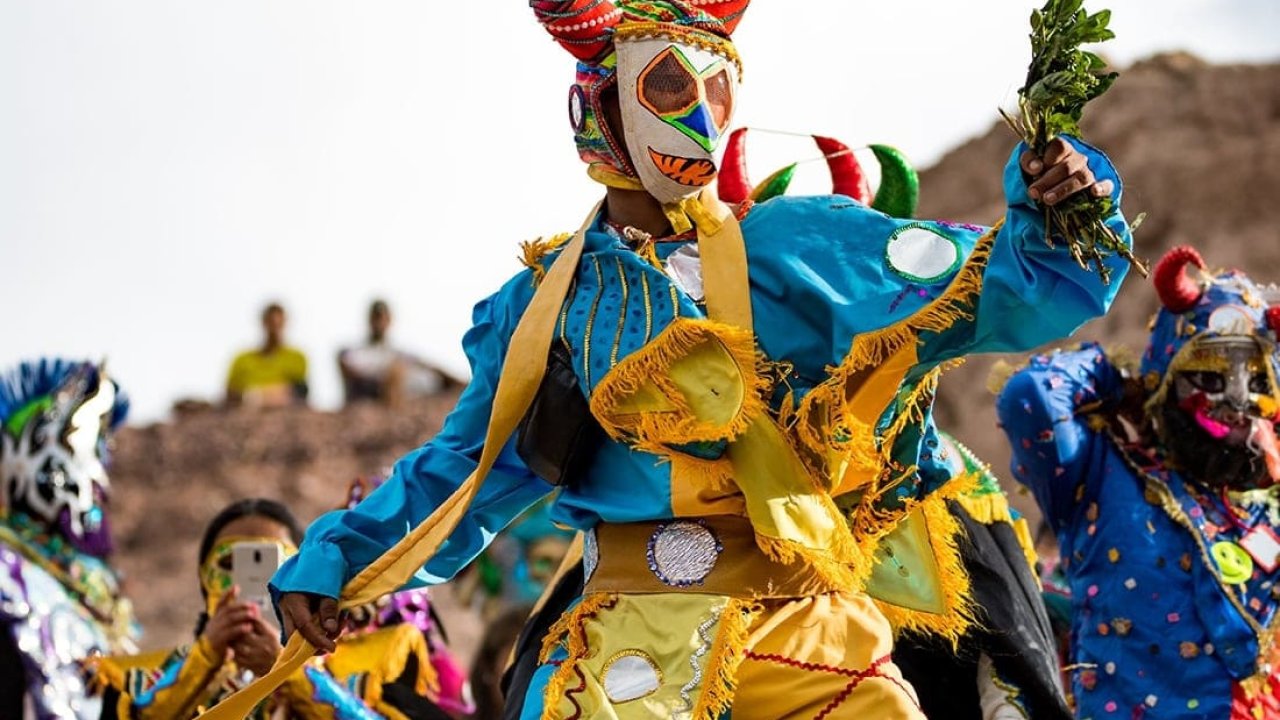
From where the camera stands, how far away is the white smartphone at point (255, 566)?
720 centimetres

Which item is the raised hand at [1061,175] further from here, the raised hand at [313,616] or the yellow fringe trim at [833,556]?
the raised hand at [313,616]

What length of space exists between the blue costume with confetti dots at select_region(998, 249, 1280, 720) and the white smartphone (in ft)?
7.87

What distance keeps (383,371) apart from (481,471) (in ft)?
52.5

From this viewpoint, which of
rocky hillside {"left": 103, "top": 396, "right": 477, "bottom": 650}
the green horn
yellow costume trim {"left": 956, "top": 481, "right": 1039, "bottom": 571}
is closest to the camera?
the green horn

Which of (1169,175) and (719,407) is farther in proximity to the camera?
Result: (1169,175)

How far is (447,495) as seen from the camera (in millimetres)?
5340

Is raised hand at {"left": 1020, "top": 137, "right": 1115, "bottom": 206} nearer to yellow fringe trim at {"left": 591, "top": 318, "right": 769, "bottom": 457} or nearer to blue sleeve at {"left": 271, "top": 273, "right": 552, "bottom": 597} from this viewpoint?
yellow fringe trim at {"left": 591, "top": 318, "right": 769, "bottom": 457}

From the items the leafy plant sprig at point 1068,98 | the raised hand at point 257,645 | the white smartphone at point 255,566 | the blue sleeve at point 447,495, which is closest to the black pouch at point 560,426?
the blue sleeve at point 447,495

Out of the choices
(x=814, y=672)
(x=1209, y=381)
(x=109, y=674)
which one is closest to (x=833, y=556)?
(x=814, y=672)

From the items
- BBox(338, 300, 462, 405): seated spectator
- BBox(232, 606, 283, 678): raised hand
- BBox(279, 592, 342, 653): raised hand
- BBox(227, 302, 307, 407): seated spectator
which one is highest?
BBox(279, 592, 342, 653): raised hand

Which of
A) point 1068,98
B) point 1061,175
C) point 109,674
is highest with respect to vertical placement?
point 1068,98

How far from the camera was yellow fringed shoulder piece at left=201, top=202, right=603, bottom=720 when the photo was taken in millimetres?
5086

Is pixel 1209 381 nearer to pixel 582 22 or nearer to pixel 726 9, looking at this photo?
pixel 726 9

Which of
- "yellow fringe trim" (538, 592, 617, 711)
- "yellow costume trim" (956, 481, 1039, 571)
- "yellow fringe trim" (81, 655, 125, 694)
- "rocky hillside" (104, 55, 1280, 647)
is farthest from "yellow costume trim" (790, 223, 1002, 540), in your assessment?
"rocky hillside" (104, 55, 1280, 647)
